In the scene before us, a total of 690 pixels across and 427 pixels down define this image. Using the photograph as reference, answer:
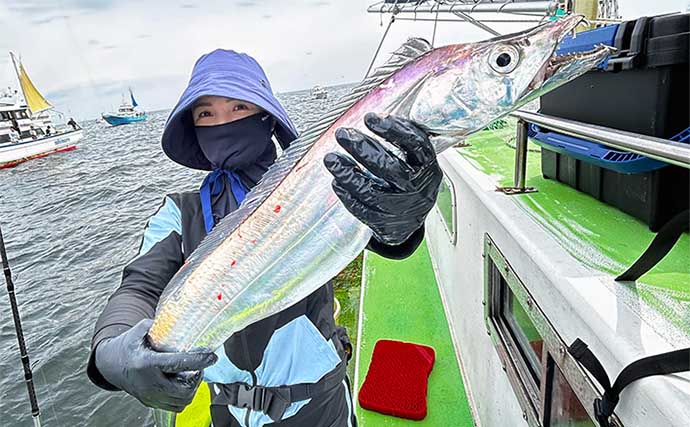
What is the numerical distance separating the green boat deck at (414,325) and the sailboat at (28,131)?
38.7 metres

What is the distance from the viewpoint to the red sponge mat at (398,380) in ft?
10.5

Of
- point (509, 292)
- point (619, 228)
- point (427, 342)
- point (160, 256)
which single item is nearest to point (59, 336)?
point (427, 342)

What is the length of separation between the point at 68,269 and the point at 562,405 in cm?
1404

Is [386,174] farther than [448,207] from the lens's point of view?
No

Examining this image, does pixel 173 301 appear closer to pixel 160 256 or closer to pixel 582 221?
pixel 160 256

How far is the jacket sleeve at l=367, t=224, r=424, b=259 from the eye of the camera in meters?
1.71

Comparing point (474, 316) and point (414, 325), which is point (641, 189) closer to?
point (474, 316)

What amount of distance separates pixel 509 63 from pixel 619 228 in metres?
1.08

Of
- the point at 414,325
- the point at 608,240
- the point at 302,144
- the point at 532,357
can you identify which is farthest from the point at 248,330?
the point at 414,325

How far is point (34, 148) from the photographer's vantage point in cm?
3566

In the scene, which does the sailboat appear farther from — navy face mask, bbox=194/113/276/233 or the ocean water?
navy face mask, bbox=194/113/276/233

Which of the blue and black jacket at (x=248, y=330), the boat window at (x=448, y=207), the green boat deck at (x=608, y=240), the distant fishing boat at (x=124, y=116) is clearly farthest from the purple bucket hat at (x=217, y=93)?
the distant fishing boat at (x=124, y=116)

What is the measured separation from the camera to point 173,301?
1.51 meters

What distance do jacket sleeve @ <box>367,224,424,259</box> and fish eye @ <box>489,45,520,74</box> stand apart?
0.76 m
